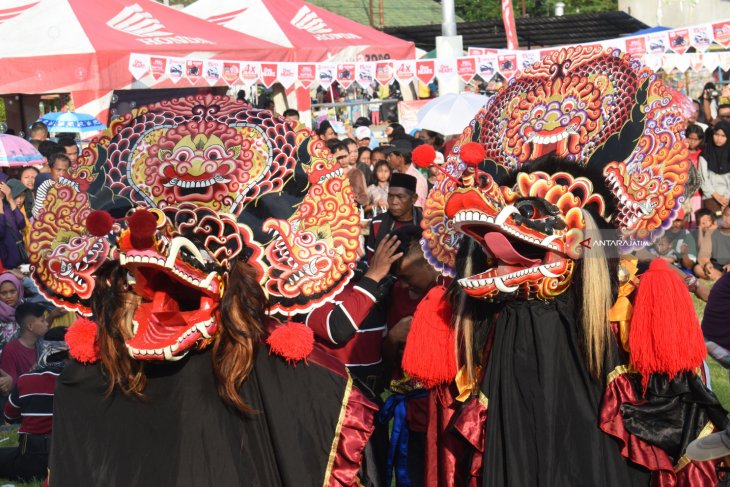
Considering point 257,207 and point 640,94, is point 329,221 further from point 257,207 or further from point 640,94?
point 640,94

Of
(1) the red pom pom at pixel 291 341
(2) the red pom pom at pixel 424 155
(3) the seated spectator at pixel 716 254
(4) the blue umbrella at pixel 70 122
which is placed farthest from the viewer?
(4) the blue umbrella at pixel 70 122

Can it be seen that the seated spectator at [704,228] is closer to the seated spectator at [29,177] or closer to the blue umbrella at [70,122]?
the seated spectator at [29,177]

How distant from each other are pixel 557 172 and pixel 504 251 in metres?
0.41

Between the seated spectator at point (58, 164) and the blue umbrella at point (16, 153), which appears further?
the blue umbrella at point (16, 153)

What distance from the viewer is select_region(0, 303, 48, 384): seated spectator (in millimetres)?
6906

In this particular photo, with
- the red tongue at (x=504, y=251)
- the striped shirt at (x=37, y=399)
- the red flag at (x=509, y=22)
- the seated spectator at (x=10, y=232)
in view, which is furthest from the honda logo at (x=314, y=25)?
the red tongue at (x=504, y=251)

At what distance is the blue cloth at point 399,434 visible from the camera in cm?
450

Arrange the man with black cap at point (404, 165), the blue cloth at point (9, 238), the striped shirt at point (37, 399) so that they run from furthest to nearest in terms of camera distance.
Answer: the man with black cap at point (404, 165) < the blue cloth at point (9, 238) < the striped shirt at point (37, 399)

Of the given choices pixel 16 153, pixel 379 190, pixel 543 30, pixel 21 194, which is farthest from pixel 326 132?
pixel 543 30

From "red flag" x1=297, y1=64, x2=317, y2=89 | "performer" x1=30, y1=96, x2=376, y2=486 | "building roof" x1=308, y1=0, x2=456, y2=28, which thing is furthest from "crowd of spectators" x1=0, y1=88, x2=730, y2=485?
"building roof" x1=308, y1=0, x2=456, y2=28

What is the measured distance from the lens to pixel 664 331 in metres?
3.39

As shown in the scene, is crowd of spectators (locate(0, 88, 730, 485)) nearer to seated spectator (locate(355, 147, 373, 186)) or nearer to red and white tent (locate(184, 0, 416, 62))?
seated spectator (locate(355, 147, 373, 186))

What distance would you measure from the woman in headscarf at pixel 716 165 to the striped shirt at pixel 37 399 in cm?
776

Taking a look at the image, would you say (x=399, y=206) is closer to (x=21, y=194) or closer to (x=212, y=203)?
(x=212, y=203)
